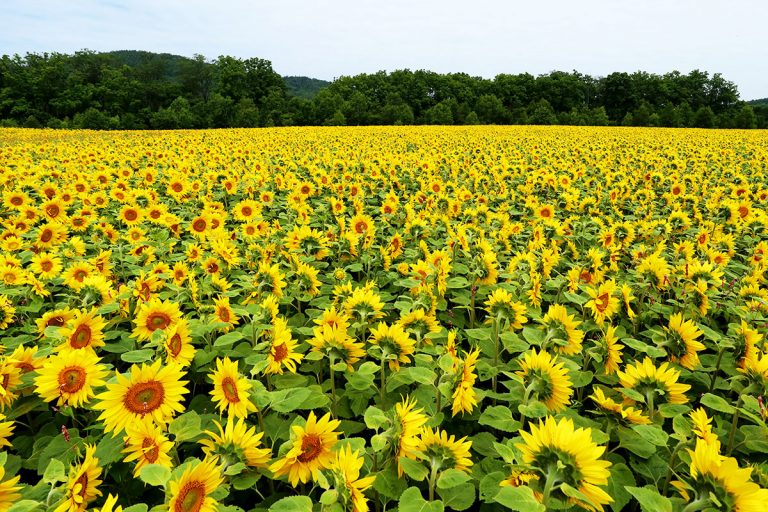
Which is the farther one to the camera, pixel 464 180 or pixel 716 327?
pixel 464 180

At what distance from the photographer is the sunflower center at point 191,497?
4.22 ft

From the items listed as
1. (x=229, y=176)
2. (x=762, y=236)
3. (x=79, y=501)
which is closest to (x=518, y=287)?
(x=79, y=501)

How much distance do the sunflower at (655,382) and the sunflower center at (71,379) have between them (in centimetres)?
238

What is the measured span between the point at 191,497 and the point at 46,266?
130 inches

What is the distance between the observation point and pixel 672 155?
13031mm

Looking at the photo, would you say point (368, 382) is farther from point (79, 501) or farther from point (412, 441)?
point (79, 501)

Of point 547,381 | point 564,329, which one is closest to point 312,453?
point 547,381

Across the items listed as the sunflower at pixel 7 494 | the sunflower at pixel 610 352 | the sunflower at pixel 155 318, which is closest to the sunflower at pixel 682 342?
the sunflower at pixel 610 352

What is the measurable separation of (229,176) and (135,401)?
675 cm

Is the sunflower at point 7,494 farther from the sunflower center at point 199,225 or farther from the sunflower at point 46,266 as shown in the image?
the sunflower center at point 199,225

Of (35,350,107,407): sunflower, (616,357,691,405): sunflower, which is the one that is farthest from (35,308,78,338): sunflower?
(616,357,691,405): sunflower

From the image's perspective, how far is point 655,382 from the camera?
1.85m

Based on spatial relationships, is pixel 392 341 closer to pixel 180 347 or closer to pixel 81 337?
pixel 180 347

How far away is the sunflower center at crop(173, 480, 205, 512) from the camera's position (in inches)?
50.7
